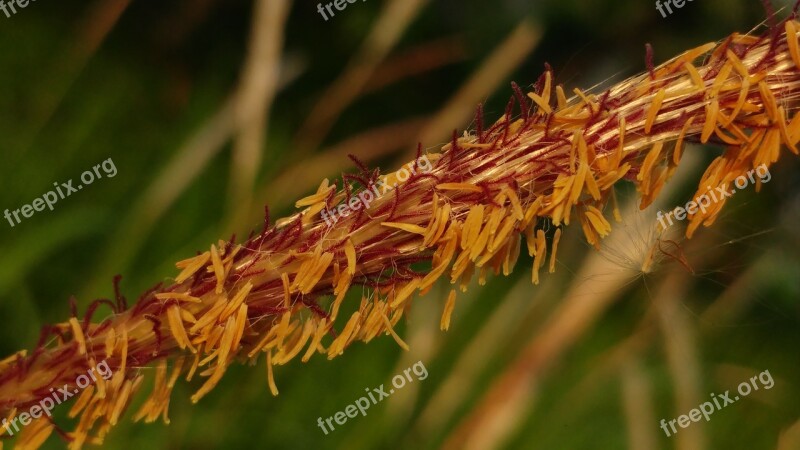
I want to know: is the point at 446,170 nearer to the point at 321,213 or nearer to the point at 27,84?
the point at 321,213

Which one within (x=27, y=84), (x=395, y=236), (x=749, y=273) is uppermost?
(x=27, y=84)

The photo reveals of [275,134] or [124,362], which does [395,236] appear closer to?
[124,362]

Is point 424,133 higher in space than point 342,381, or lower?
higher

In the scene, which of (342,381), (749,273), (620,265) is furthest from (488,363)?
(620,265)

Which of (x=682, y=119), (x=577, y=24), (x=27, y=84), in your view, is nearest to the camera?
(x=682, y=119)

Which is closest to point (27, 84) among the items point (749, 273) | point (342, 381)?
point (342, 381)

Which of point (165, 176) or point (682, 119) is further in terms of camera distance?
point (165, 176)

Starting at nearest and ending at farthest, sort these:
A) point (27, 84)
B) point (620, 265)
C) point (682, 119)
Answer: point (682, 119), point (620, 265), point (27, 84)
